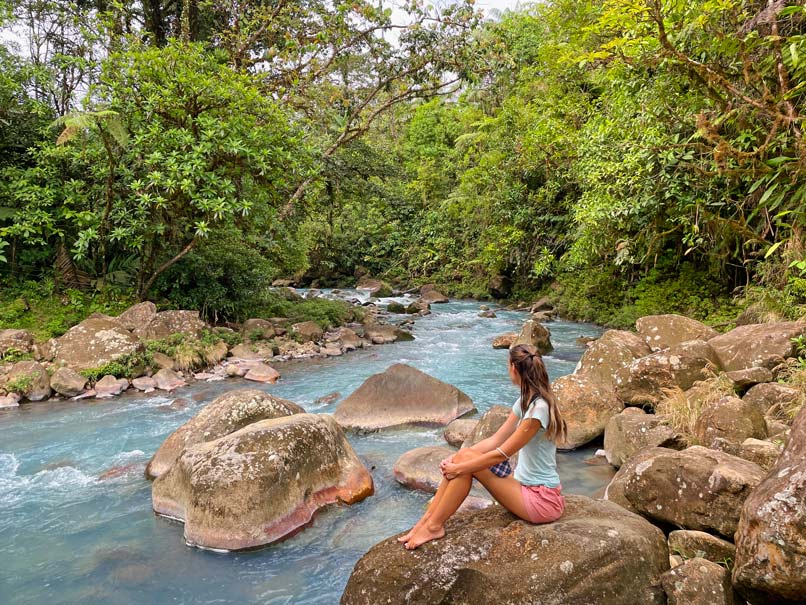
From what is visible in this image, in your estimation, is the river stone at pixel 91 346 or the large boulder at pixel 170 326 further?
the large boulder at pixel 170 326

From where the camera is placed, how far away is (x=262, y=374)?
35.7 feet

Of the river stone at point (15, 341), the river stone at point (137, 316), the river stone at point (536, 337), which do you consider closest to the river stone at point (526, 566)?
the river stone at point (536, 337)

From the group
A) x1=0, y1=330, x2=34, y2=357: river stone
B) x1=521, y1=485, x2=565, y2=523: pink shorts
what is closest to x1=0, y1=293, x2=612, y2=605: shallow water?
x1=0, y1=330, x2=34, y2=357: river stone

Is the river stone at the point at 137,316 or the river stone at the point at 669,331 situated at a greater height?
the river stone at the point at 137,316

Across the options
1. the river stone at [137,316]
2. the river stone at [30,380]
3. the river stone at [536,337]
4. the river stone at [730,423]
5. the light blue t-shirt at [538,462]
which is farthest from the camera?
the river stone at [536,337]

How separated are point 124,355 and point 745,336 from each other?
421 inches

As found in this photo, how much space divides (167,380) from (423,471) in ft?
20.8

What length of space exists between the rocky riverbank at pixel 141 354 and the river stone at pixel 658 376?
670 centimetres

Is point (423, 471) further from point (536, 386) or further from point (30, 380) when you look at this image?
point (30, 380)

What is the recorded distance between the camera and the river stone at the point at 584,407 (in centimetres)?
699

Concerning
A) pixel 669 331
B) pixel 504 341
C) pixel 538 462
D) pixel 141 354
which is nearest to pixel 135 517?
pixel 538 462

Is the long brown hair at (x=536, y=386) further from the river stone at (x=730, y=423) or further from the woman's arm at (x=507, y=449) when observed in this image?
the river stone at (x=730, y=423)

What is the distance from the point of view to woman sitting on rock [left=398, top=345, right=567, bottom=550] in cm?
354

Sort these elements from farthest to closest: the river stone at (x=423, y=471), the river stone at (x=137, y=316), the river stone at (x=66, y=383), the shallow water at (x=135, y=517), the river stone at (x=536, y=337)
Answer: the river stone at (x=536, y=337) → the river stone at (x=137, y=316) → the river stone at (x=66, y=383) → the river stone at (x=423, y=471) → the shallow water at (x=135, y=517)
